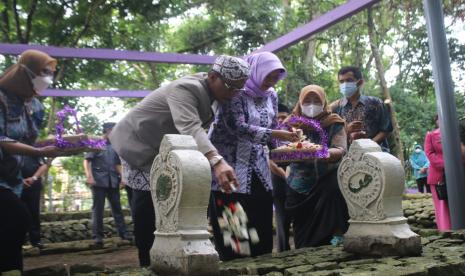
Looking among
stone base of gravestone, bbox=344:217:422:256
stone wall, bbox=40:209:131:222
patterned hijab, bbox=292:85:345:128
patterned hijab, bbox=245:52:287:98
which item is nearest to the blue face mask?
patterned hijab, bbox=292:85:345:128

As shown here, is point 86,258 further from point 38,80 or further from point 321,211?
point 38,80

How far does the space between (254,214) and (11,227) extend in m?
1.40

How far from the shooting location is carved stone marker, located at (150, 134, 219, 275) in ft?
7.88

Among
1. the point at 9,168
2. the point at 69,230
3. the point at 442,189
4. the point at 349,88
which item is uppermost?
the point at 349,88

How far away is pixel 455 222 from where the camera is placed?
170 inches

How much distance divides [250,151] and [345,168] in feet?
2.22

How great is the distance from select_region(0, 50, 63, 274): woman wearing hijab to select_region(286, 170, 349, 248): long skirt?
1772 millimetres

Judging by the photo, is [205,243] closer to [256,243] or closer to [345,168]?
[256,243]

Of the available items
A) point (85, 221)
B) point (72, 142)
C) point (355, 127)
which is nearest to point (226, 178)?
point (72, 142)

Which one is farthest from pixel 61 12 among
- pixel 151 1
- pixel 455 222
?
pixel 455 222

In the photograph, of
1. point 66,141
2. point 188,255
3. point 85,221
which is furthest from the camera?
point 85,221

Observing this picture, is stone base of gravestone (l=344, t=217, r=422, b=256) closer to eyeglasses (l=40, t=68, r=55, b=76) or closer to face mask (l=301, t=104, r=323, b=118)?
face mask (l=301, t=104, r=323, b=118)

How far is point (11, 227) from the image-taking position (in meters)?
2.68

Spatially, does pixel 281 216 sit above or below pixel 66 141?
below
